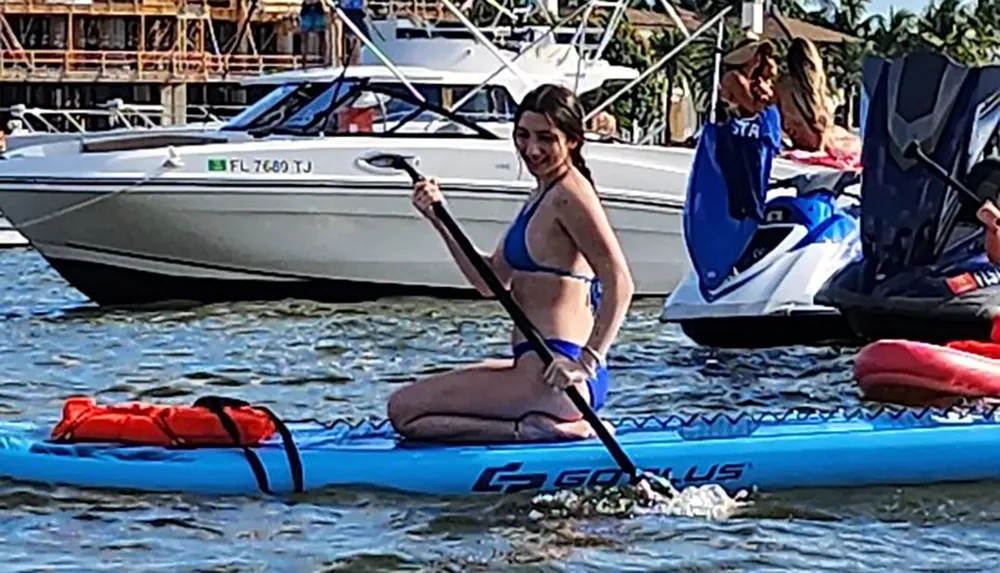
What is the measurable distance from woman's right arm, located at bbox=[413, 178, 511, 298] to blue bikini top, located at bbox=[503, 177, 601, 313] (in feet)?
0.19

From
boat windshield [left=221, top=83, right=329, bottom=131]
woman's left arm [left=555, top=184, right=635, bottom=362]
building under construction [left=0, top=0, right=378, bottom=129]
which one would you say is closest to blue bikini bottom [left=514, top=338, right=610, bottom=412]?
woman's left arm [left=555, top=184, right=635, bottom=362]

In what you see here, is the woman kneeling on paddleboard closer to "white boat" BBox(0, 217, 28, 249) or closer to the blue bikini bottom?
the blue bikini bottom

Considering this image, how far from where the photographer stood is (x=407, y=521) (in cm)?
759

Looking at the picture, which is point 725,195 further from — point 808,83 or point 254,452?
point 254,452

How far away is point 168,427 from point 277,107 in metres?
8.68

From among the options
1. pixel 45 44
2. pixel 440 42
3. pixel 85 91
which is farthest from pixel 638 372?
pixel 45 44

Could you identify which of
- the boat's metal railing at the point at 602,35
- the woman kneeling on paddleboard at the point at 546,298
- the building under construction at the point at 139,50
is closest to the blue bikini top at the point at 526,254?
the woman kneeling on paddleboard at the point at 546,298

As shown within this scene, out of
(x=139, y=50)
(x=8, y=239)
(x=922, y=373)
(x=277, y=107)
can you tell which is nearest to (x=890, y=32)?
(x=139, y=50)

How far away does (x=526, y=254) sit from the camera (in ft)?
24.7

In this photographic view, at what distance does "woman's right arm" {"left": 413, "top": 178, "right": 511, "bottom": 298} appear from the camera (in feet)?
24.2

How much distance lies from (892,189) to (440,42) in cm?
687

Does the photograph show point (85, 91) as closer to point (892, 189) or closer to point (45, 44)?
point (45, 44)

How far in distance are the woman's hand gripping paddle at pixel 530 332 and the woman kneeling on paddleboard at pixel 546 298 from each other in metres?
0.04

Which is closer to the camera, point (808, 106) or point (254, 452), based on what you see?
point (254, 452)
